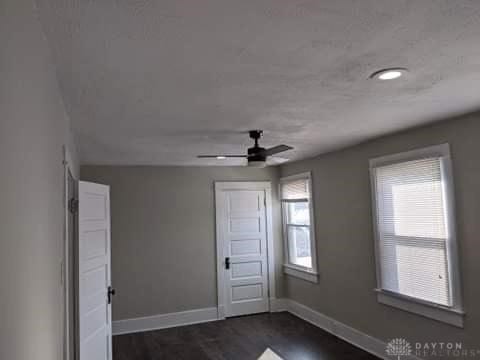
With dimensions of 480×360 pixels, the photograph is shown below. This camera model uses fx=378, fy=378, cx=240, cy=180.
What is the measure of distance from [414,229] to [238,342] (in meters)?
2.75

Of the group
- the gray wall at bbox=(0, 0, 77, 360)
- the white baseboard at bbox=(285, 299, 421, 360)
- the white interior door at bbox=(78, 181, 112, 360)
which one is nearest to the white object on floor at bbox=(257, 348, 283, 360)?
the white baseboard at bbox=(285, 299, 421, 360)

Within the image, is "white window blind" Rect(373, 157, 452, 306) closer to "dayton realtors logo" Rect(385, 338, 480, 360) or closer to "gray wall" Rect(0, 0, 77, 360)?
"dayton realtors logo" Rect(385, 338, 480, 360)

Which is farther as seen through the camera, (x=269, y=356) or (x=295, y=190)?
(x=295, y=190)

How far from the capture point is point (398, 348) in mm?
4004

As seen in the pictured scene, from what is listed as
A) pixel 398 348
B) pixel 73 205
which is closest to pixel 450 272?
pixel 398 348

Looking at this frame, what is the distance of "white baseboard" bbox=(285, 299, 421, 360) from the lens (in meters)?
4.27

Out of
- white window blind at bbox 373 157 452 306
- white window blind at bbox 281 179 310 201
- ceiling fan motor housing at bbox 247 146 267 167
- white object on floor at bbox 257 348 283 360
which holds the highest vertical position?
A: ceiling fan motor housing at bbox 247 146 267 167

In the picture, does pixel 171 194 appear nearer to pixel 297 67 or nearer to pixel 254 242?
pixel 254 242

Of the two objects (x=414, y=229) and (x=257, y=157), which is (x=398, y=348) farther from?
(x=257, y=157)

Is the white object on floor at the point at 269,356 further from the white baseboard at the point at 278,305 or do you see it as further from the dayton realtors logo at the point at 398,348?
the white baseboard at the point at 278,305

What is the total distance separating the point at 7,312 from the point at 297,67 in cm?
170

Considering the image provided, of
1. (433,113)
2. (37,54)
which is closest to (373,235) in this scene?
(433,113)

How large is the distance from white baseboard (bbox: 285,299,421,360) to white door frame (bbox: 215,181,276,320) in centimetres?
52

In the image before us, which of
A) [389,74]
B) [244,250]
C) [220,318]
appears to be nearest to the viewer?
[389,74]
